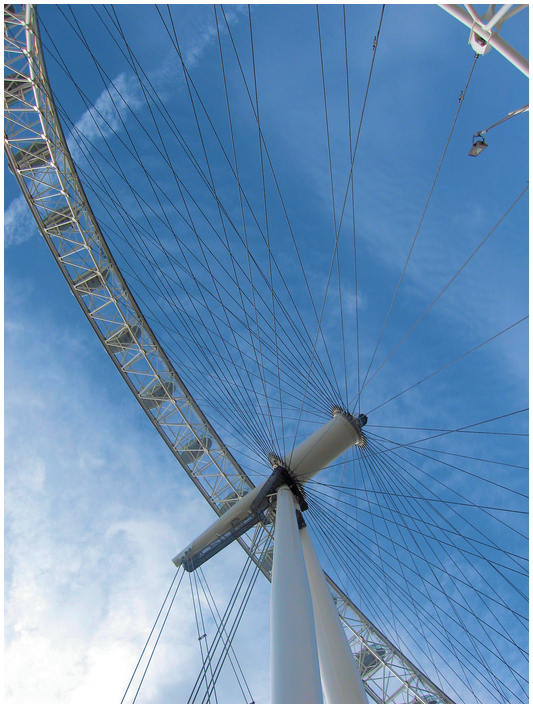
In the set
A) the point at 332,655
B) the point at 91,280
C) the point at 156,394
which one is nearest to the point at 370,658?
the point at 332,655

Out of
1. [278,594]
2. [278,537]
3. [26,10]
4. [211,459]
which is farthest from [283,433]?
[26,10]

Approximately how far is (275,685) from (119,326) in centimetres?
1729

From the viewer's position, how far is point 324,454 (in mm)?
15430

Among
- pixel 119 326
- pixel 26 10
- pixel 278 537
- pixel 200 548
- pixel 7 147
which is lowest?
pixel 278 537

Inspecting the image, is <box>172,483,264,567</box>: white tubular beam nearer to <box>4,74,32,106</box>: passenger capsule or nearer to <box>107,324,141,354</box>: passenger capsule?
<box>107,324,141,354</box>: passenger capsule

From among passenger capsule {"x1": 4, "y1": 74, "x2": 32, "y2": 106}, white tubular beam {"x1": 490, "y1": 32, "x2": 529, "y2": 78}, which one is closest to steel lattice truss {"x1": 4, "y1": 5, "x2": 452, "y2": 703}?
passenger capsule {"x1": 4, "y1": 74, "x2": 32, "y2": 106}

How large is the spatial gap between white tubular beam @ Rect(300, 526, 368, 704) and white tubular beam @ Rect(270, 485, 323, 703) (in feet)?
6.33

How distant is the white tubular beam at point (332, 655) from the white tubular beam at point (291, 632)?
6.33 feet

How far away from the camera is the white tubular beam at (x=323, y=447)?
14.9 meters

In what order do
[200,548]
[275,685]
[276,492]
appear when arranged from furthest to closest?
[200,548], [276,492], [275,685]

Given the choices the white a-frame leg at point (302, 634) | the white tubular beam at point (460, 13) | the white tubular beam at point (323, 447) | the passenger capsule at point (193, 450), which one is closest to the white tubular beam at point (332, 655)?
the white a-frame leg at point (302, 634)

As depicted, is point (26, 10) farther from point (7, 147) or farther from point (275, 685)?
point (275, 685)

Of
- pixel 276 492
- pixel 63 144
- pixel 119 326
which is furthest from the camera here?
pixel 119 326

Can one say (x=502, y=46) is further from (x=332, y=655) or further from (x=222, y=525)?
(x=222, y=525)
